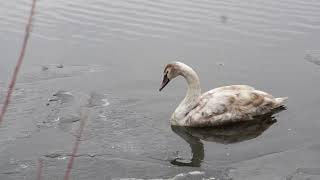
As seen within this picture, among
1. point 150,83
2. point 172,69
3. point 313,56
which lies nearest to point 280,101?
point 172,69

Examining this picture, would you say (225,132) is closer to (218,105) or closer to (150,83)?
(218,105)

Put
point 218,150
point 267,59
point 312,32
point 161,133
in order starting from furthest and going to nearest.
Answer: point 312,32, point 267,59, point 161,133, point 218,150

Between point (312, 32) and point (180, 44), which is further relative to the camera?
point (312, 32)

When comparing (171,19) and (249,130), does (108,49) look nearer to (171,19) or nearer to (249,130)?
(171,19)

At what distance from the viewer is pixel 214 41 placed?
11.8m

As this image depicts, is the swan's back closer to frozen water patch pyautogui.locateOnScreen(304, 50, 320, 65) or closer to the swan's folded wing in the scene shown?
the swan's folded wing

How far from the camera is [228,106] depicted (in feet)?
25.4

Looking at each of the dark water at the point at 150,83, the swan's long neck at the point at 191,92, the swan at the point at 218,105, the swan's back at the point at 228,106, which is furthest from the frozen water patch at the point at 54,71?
the swan's back at the point at 228,106

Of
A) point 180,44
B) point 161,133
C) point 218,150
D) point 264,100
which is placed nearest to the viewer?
point 218,150

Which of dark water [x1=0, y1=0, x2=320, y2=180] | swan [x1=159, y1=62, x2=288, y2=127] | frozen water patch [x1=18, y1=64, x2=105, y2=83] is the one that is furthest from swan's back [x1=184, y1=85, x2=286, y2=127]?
frozen water patch [x1=18, y1=64, x2=105, y2=83]

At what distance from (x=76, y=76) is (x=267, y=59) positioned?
379cm

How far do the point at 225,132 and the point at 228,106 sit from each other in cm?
40

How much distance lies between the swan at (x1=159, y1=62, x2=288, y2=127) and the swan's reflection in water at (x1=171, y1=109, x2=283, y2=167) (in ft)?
0.25

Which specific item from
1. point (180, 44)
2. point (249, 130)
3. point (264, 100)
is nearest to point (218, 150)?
point (249, 130)
